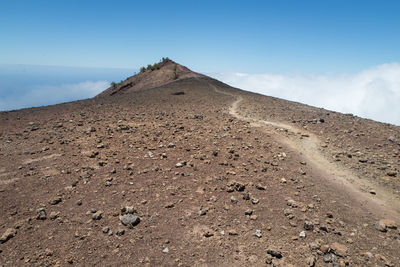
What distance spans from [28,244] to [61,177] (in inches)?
112

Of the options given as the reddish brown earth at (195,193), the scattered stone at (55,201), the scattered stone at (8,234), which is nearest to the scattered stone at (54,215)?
the reddish brown earth at (195,193)

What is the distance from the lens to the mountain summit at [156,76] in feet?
107

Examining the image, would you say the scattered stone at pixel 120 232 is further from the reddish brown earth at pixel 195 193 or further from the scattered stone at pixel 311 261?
the scattered stone at pixel 311 261

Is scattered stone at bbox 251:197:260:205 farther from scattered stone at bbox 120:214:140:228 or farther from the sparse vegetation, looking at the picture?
the sparse vegetation

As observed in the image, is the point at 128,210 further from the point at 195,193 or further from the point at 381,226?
the point at 381,226

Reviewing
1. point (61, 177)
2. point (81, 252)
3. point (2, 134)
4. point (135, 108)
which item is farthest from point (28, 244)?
point (135, 108)

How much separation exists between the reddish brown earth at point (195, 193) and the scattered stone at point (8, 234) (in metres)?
0.02

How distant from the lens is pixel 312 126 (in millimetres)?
13656

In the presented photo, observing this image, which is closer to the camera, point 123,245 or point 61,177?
point 123,245

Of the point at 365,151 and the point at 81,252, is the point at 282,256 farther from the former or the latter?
the point at 365,151

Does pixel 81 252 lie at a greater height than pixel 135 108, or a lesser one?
lesser

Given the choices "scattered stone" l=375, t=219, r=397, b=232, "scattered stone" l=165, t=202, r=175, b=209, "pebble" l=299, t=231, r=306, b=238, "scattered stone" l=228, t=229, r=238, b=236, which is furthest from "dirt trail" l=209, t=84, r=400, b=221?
"scattered stone" l=165, t=202, r=175, b=209

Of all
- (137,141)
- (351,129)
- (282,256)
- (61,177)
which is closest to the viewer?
(282,256)

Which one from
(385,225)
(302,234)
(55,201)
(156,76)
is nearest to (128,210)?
(55,201)
